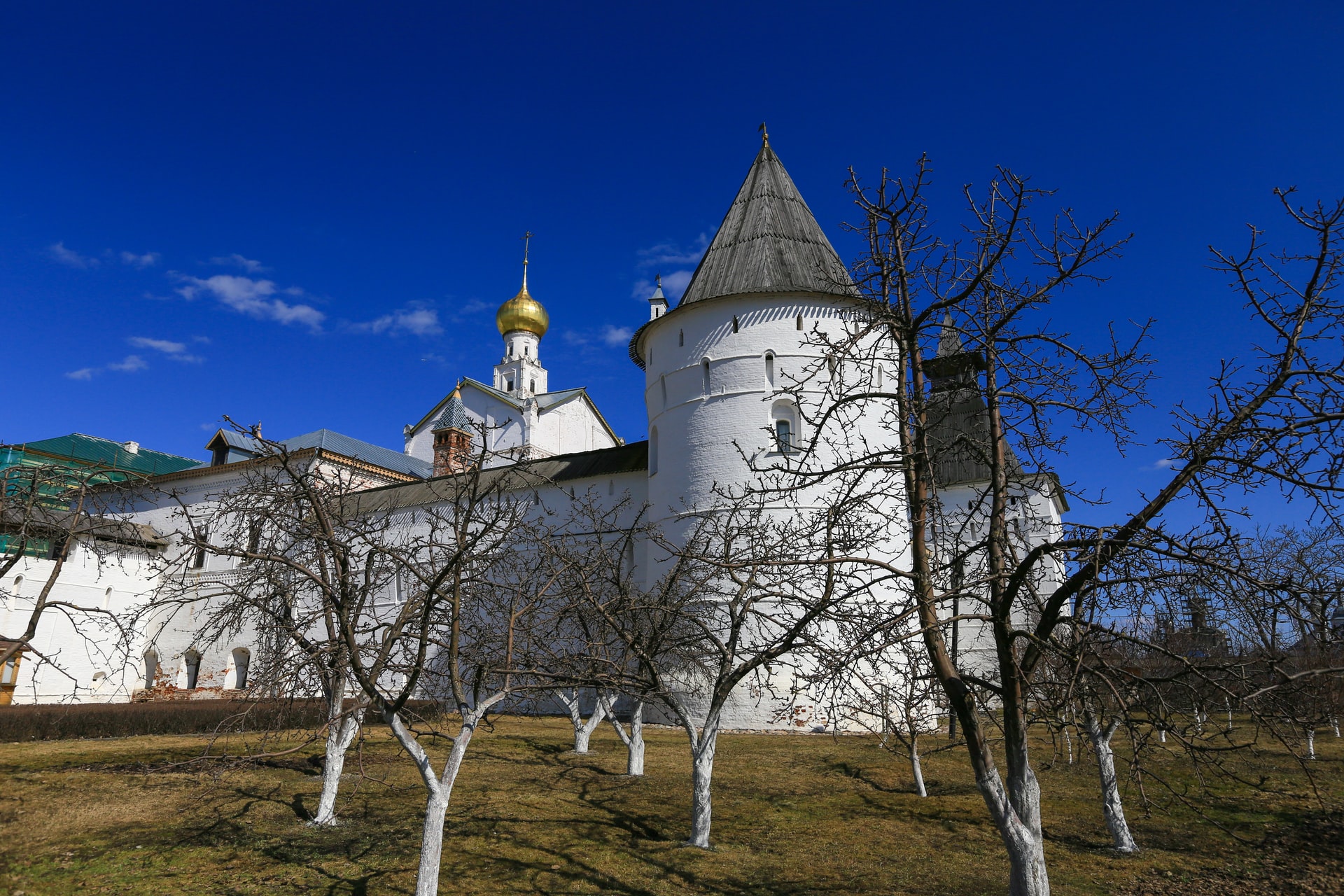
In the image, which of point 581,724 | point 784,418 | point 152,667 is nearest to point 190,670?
point 152,667

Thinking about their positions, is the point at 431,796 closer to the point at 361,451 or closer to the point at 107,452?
the point at 361,451

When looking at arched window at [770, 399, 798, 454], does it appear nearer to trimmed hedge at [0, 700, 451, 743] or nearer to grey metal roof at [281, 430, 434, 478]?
trimmed hedge at [0, 700, 451, 743]

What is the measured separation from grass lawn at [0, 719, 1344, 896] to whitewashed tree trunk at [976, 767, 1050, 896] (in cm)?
226

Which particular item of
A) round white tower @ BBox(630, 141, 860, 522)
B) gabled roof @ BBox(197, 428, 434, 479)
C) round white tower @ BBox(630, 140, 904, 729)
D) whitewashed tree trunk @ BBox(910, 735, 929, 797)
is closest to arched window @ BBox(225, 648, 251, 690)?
gabled roof @ BBox(197, 428, 434, 479)

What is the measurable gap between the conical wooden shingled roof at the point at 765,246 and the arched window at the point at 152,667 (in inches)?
891

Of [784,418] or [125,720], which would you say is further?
[784,418]

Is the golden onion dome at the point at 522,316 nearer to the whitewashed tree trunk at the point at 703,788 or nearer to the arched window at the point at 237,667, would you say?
the arched window at the point at 237,667

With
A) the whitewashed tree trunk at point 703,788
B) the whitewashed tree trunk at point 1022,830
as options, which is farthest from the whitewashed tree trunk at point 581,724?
the whitewashed tree trunk at point 1022,830

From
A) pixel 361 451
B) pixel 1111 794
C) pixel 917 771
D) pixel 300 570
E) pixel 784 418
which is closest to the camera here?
pixel 300 570

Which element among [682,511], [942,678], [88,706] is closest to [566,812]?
[942,678]

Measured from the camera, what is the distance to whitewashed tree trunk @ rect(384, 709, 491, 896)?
18.9ft

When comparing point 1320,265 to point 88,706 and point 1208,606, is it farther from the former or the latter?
point 88,706

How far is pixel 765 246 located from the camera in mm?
19875

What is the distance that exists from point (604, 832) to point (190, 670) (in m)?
25.9
